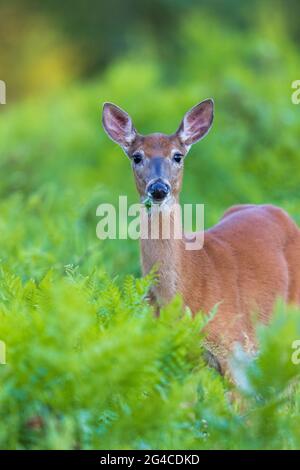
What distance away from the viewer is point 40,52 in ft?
78.7

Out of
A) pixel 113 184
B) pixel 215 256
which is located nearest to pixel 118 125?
pixel 215 256

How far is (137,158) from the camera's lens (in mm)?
6340

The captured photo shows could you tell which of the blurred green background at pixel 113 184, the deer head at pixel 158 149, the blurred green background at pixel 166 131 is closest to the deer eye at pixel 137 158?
the deer head at pixel 158 149

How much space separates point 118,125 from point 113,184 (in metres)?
4.46

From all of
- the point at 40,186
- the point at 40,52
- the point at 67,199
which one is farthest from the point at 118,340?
the point at 40,52

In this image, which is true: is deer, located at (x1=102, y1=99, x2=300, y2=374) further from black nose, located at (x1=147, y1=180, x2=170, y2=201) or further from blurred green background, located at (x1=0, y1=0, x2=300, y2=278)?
blurred green background, located at (x1=0, y1=0, x2=300, y2=278)

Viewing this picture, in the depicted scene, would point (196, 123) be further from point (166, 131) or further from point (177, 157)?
point (166, 131)

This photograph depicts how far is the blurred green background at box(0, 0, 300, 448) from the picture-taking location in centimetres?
418

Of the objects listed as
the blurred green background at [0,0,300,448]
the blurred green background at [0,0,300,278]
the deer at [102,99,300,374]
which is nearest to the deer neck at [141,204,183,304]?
the deer at [102,99,300,374]

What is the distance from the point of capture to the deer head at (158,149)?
605cm

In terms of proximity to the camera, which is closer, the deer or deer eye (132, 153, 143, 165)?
the deer

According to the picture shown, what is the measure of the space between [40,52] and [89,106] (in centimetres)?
1065

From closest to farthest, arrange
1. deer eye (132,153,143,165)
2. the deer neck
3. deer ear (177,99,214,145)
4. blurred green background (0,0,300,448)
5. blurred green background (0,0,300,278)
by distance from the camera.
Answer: blurred green background (0,0,300,448), the deer neck, deer eye (132,153,143,165), deer ear (177,99,214,145), blurred green background (0,0,300,278)
